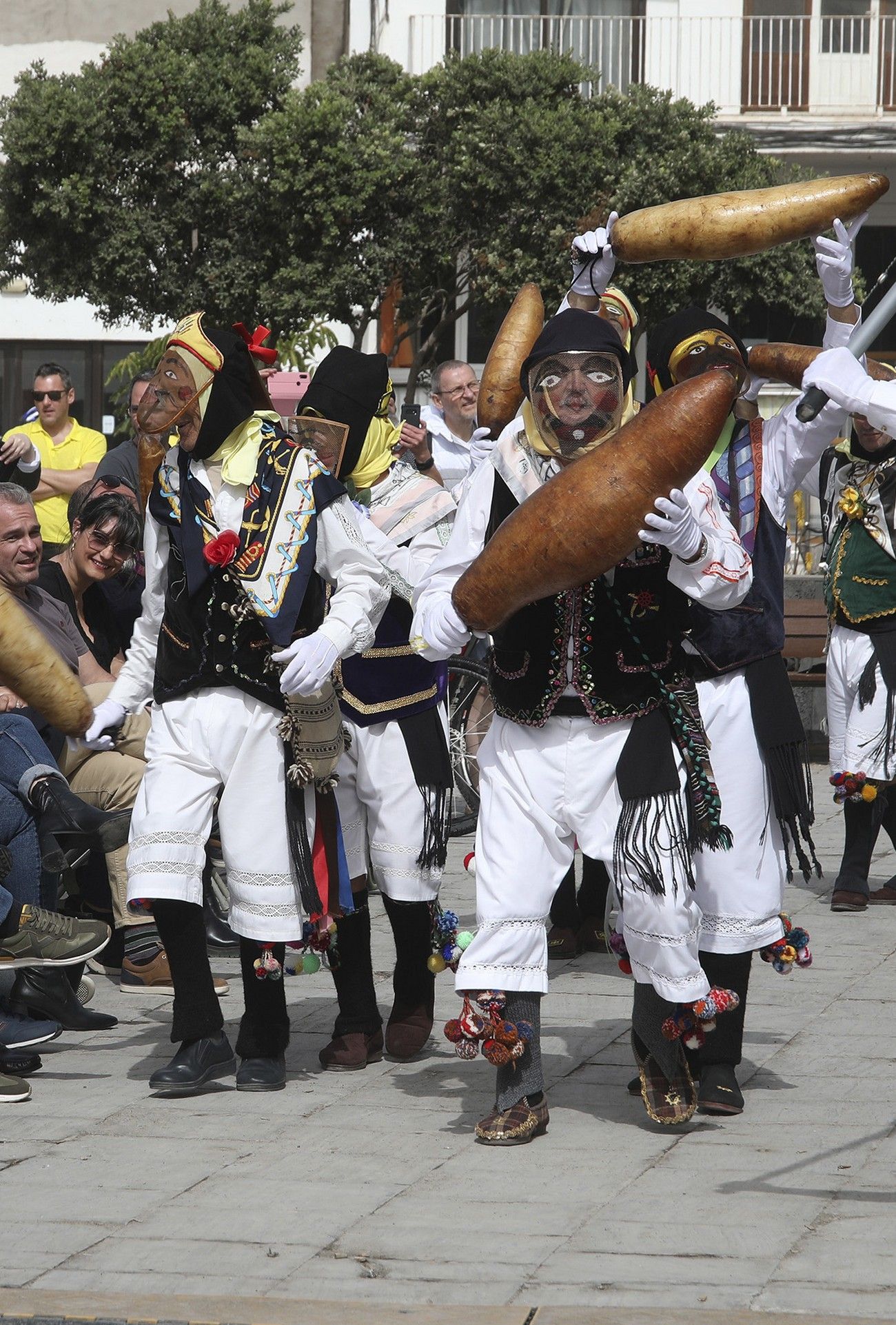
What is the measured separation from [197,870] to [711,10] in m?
19.5

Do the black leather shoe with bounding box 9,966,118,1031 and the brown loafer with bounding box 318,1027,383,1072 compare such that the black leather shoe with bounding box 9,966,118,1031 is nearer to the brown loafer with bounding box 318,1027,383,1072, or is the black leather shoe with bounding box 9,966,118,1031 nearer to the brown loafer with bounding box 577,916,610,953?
the brown loafer with bounding box 318,1027,383,1072

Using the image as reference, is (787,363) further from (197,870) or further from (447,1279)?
(447,1279)

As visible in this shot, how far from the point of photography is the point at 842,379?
3891mm

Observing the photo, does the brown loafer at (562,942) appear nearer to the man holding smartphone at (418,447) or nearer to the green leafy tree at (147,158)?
the man holding smartphone at (418,447)

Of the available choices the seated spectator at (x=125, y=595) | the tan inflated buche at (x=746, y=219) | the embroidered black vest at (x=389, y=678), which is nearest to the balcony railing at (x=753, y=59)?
the seated spectator at (x=125, y=595)

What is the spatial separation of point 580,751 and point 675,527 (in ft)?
2.10

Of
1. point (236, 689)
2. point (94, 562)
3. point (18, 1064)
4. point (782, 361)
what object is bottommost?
point (18, 1064)

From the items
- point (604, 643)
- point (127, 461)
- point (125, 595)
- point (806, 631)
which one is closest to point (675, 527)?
point (604, 643)

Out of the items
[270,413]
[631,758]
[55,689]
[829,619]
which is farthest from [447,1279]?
[829,619]

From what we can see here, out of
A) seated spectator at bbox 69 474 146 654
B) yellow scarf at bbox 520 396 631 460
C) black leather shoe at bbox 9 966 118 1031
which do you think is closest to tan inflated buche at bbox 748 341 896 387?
yellow scarf at bbox 520 396 631 460

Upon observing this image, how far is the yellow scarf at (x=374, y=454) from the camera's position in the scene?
5484mm

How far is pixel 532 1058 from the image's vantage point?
4.42 meters

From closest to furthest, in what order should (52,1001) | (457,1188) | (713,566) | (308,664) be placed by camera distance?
(457,1188), (713,566), (308,664), (52,1001)

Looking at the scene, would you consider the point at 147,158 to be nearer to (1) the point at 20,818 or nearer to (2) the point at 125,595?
(2) the point at 125,595
